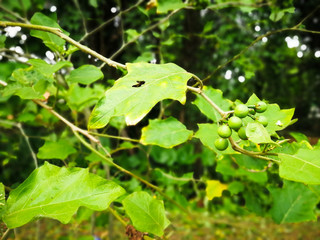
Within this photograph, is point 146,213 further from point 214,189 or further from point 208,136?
point 214,189

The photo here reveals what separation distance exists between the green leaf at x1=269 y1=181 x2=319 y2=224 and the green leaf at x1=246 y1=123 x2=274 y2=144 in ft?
2.09

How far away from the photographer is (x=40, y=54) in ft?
4.91

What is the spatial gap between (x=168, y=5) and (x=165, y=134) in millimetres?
612

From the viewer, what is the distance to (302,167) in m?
0.52

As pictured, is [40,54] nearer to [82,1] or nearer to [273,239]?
[82,1]

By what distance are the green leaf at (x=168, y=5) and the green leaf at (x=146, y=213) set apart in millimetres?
790

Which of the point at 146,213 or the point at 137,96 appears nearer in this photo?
the point at 137,96

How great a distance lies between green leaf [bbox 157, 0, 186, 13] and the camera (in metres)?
1.16

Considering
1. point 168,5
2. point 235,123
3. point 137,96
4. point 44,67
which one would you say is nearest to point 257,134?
point 235,123

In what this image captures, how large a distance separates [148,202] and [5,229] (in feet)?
1.22

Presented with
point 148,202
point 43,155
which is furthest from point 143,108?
point 43,155

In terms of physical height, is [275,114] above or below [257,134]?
below

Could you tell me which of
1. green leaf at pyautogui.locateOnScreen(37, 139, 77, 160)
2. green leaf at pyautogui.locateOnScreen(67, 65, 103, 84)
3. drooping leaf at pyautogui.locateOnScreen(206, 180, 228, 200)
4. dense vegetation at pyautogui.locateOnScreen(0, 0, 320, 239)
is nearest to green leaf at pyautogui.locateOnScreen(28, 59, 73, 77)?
dense vegetation at pyautogui.locateOnScreen(0, 0, 320, 239)

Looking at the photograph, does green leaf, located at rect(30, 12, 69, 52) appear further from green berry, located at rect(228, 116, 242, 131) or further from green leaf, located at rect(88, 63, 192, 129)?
green berry, located at rect(228, 116, 242, 131)
